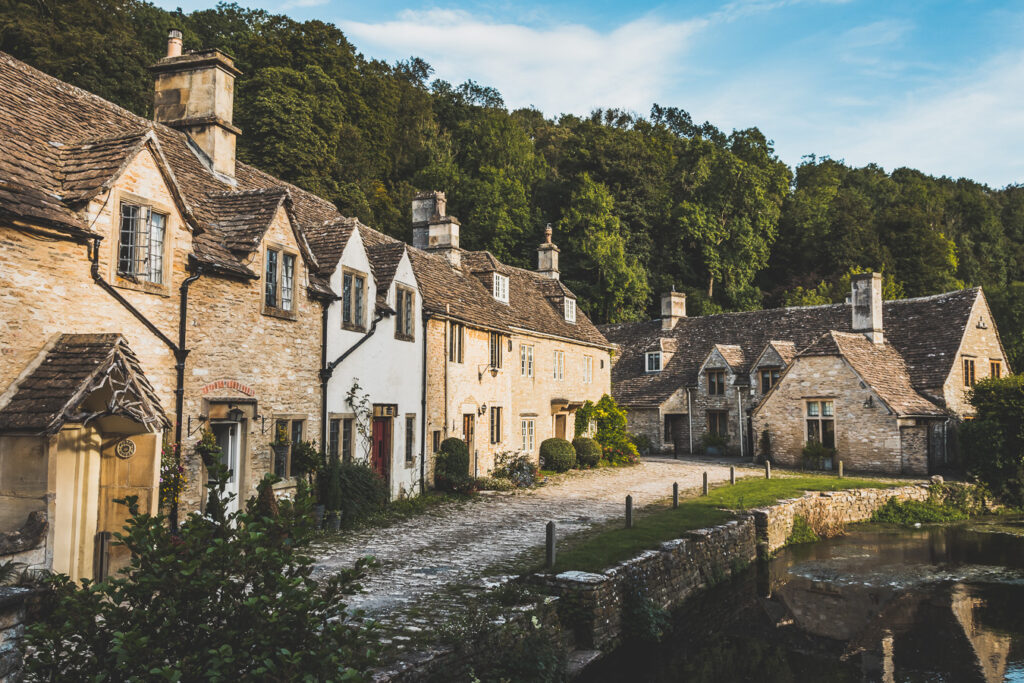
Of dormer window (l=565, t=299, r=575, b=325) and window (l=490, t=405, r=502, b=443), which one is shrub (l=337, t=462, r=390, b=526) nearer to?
window (l=490, t=405, r=502, b=443)

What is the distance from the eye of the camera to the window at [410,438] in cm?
2209

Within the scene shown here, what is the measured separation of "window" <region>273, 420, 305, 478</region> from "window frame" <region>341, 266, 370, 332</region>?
2.98 metres

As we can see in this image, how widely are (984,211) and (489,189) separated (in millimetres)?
54613

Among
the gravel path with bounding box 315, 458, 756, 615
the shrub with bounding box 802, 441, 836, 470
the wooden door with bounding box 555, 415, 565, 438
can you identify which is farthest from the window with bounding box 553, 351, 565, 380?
the shrub with bounding box 802, 441, 836, 470

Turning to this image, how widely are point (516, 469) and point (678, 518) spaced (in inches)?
382

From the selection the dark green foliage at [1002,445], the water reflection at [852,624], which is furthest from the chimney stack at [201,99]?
the dark green foliage at [1002,445]

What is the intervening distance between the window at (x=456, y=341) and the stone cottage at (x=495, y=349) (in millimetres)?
34

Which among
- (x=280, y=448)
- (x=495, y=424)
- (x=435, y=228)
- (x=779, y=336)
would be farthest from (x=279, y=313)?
(x=779, y=336)

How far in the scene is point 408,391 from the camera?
72.9 ft

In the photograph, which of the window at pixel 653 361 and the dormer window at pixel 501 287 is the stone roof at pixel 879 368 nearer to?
the window at pixel 653 361

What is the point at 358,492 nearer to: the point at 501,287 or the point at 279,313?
the point at 279,313

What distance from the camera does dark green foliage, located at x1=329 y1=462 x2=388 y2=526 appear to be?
1748 cm

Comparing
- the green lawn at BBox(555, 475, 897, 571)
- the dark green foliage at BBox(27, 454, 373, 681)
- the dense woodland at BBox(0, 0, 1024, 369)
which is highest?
the dense woodland at BBox(0, 0, 1024, 369)

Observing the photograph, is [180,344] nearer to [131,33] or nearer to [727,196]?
[131,33]
